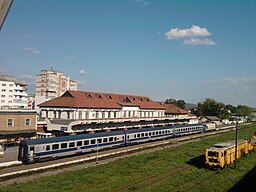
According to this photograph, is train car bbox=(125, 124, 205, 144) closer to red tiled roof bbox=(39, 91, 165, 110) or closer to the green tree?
red tiled roof bbox=(39, 91, 165, 110)

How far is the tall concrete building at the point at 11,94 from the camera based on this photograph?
82625mm

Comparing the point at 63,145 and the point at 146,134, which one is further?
the point at 146,134

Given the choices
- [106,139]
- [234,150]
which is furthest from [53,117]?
[234,150]

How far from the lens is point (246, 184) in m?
21.4

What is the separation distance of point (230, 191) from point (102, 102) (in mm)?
34481

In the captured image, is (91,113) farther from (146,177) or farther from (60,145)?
(146,177)

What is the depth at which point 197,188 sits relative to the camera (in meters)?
20.0

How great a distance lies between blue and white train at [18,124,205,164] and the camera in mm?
25438

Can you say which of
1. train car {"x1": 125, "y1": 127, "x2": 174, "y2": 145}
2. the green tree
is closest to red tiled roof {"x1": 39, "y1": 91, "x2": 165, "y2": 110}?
train car {"x1": 125, "y1": 127, "x2": 174, "y2": 145}

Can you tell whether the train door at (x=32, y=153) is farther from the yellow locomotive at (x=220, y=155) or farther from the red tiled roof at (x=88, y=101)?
the red tiled roof at (x=88, y=101)

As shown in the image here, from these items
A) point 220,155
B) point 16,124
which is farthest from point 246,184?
point 16,124

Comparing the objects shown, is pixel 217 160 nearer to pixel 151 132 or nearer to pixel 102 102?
pixel 151 132

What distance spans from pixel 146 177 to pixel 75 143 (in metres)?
10.4

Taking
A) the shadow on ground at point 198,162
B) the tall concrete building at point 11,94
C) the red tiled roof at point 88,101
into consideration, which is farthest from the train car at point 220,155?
the tall concrete building at point 11,94
